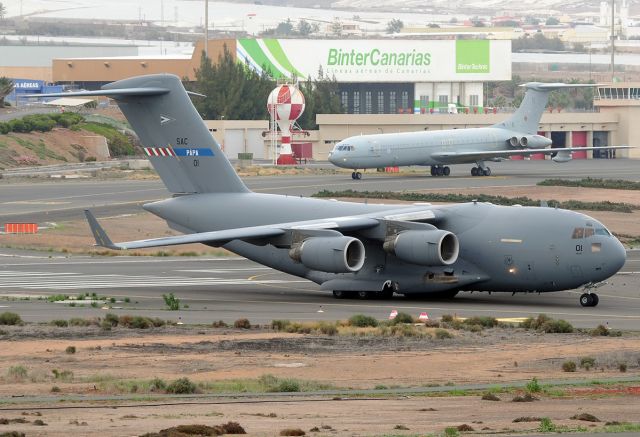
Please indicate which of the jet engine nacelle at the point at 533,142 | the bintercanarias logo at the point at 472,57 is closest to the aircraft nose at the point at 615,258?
the jet engine nacelle at the point at 533,142

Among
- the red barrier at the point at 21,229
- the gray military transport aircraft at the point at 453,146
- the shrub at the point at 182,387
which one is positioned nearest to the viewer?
the shrub at the point at 182,387

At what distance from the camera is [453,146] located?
101 metres

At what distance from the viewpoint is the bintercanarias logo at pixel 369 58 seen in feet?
511

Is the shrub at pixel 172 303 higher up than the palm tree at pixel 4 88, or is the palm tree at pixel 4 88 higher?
the palm tree at pixel 4 88

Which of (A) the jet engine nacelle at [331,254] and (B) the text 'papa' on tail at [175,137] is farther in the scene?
(B) the text 'papa' on tail at [175,137]

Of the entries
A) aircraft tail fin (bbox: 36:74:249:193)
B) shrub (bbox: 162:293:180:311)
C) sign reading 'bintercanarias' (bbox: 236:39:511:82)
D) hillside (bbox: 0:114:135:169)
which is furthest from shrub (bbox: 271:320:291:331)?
sign reading 'bintercanarias' (bbox: 236:39:511:82)

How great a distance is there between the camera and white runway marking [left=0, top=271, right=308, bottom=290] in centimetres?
4781

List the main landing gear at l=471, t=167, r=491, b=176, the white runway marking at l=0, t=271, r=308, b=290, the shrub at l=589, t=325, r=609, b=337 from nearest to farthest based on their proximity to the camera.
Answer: the shrub at l=589, t=325, r=609, b=337, the white runway marking at l=0, t=271, r=308, b=290, the main landing gear at l=471, t=167, r=491, b=176

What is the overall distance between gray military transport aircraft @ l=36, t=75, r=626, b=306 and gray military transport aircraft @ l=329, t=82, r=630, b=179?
50.3 meters

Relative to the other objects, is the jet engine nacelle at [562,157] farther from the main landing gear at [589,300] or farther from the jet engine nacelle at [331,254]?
the jet engine nacelle at [331,254]

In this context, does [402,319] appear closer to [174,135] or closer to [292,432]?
[174,135]

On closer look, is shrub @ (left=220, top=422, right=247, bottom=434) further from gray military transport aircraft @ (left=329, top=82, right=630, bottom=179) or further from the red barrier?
gray military transport aircraft @ (left=329, top=82, right=630, bottom=179)

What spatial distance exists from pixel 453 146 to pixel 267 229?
5851 centimetres

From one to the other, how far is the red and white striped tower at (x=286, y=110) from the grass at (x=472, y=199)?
1362 inches
